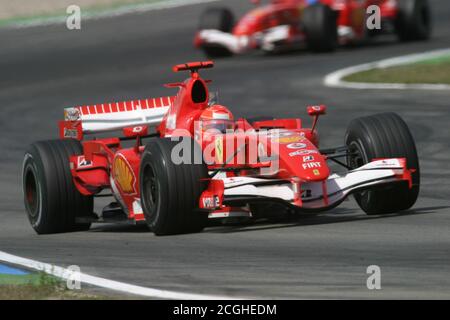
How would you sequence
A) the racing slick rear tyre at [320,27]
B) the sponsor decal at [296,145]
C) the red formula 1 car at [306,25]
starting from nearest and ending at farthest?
the sponsor decal at [296,145] → the racing slick rear tyre at [320,27] → the red formula 1 car at [306,25]

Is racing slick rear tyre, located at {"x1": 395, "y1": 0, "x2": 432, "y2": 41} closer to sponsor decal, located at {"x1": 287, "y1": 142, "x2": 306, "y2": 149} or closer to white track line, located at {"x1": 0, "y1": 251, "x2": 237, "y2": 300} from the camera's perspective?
sponsor decal, located at {"x1": 287, "y1": 142, "x2": 306, "y2": 149}

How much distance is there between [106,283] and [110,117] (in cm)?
455

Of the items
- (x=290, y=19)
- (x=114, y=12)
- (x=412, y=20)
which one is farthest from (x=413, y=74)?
(x=114, y=12)

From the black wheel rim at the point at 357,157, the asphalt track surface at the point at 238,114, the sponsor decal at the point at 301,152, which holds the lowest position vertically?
the asphalt track surface at the point at 238,114

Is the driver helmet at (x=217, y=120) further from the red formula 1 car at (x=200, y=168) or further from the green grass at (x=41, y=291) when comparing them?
the green grass at (x=41, y=291)

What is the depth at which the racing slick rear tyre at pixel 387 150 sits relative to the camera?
37.3 feet

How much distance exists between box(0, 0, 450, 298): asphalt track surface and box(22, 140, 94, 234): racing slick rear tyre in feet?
0.65

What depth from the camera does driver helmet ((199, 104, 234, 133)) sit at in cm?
1160

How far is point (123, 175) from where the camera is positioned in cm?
1184

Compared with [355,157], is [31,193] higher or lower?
lower

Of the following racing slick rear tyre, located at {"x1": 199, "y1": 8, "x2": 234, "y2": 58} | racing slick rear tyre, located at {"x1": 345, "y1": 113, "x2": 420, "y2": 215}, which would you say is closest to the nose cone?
racing slick rear tyre, located at {"x1": 345, "y1": 113, "x2": 420, "y2": 215}

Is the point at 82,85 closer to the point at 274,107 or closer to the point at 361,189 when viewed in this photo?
the point at 274,107

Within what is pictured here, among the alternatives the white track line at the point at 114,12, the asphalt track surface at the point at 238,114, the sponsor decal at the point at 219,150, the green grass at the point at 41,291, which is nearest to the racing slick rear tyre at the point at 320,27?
the asphalt track surface at the point at 238,114

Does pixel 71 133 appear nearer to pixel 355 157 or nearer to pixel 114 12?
pixel 355 157
